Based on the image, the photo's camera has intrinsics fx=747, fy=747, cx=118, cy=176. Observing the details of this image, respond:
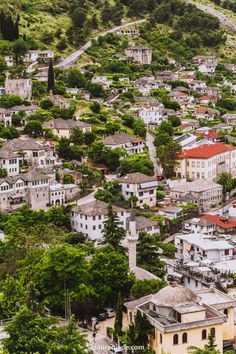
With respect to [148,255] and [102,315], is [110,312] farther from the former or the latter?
[148,255]

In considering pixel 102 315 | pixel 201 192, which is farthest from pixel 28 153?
pixel 102 315

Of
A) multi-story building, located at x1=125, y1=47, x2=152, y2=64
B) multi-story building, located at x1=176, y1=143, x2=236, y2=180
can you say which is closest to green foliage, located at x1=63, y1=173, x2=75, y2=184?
multi-story building, located at x1=176, y1=143, x2=236, y2=180

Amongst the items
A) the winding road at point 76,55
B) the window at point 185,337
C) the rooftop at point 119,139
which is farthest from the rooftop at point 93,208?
the winding road at point 76,55

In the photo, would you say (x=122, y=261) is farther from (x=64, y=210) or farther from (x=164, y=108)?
(x=164, y=108)

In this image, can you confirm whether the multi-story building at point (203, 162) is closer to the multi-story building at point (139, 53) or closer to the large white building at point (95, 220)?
the large white building at point (95, 220)

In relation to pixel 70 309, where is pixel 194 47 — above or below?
above

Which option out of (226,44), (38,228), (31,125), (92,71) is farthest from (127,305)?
(226,44)
